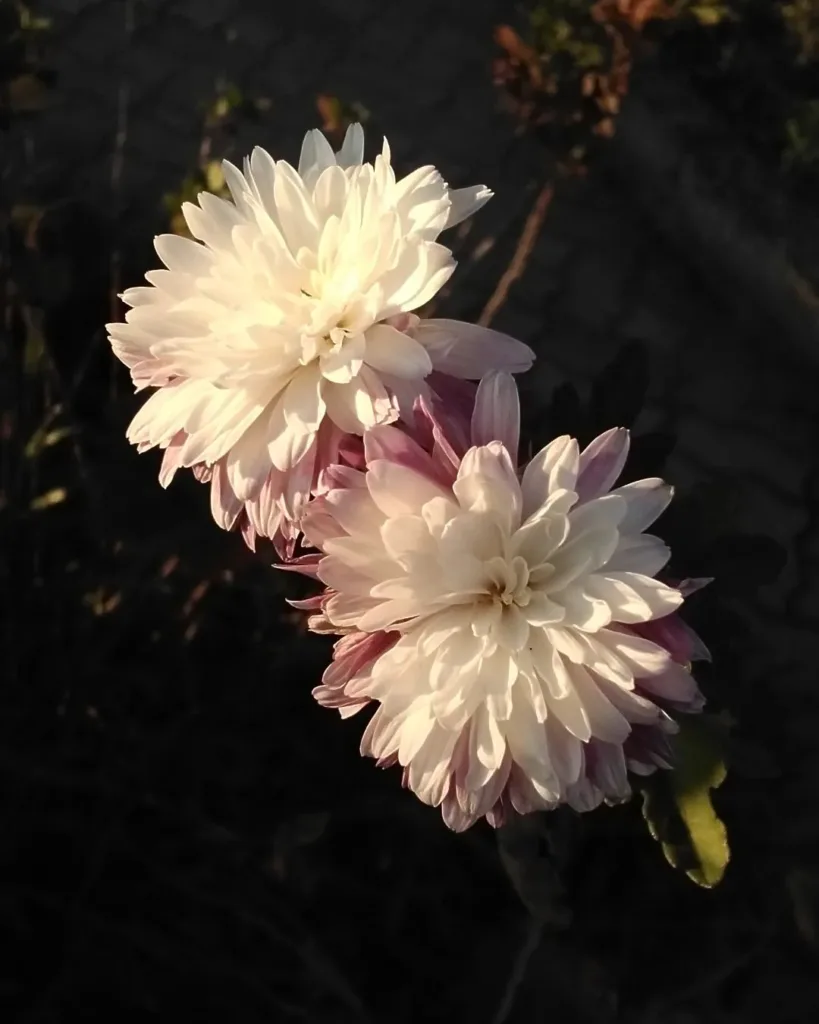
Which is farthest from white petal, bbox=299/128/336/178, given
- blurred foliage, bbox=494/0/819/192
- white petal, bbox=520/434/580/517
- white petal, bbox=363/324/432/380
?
blurred foliage, bbox=494/0/819/192

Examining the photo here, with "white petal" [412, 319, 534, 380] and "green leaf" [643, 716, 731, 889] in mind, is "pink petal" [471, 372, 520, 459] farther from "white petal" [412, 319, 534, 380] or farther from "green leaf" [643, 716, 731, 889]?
"green leaf" [643, 716, 731, 889]

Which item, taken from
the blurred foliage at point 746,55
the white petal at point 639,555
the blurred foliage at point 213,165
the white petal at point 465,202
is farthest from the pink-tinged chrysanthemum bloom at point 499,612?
the blurred foliage at point 746,55

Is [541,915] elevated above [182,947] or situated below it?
above

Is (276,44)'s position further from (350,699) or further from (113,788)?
(350,699)

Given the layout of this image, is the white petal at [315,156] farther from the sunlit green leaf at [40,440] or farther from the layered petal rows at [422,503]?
the sunlit green leaf at [40,440]

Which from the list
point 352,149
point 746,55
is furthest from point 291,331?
point 746,55

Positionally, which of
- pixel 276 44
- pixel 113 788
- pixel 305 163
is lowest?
pixel 113 788

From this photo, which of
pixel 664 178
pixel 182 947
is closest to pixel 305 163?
pixel 182 947
